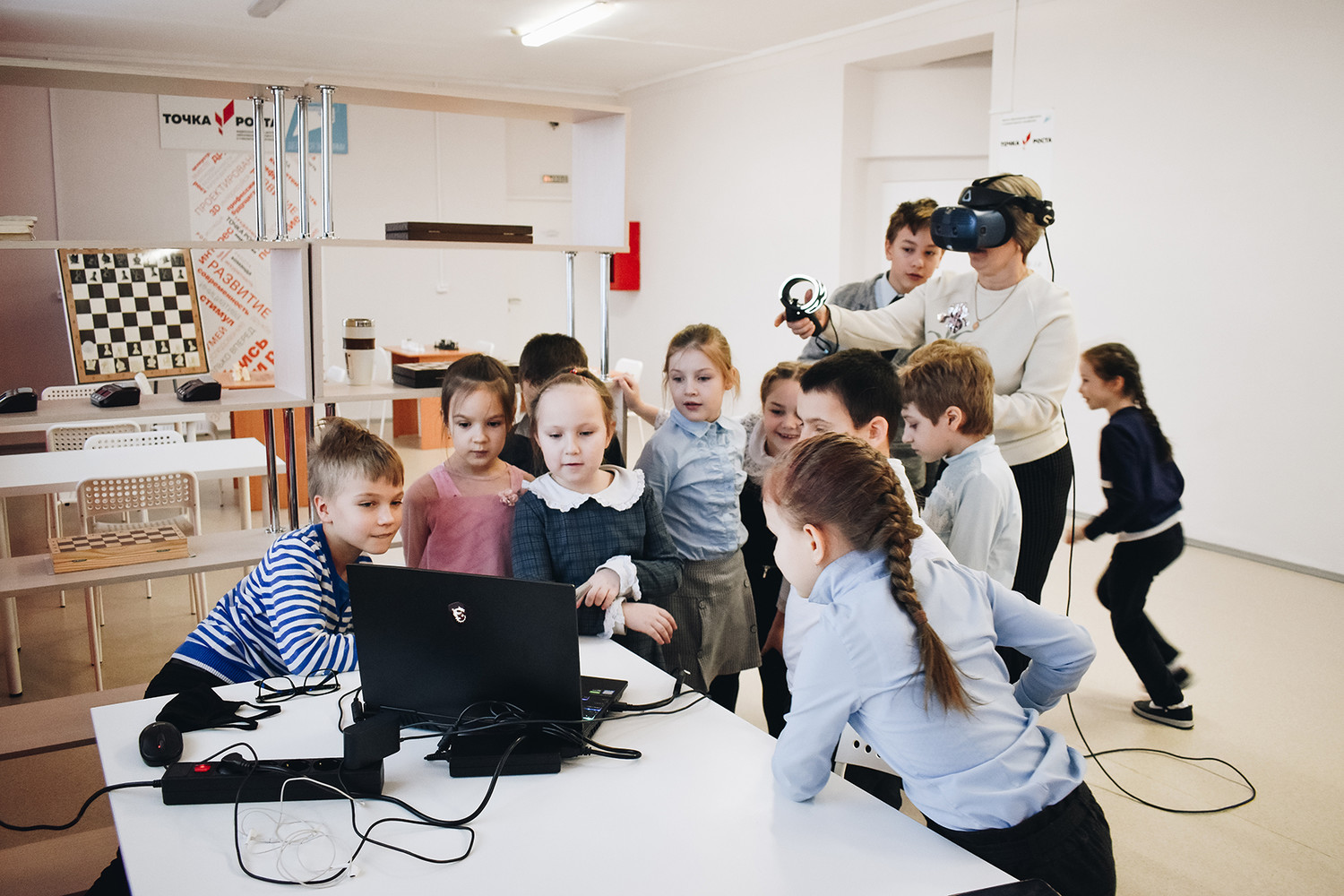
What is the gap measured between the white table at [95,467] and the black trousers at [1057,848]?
2874mm

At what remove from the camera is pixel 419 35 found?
716 centimetres

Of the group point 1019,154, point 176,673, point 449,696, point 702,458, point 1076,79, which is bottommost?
point 176,673

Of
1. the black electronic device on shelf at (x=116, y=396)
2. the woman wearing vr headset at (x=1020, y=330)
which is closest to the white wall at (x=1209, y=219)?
the woman wearing vr headset at (x=1020, y=330)

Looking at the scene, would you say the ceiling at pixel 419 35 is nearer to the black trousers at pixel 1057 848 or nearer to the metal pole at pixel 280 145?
the metal pole at pixel 280 145

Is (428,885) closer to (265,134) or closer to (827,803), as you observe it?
(827,803)

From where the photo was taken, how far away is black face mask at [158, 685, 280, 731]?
4.96 ft

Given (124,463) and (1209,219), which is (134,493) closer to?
(124,463)

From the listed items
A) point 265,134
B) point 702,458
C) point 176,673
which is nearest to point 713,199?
point 265,134

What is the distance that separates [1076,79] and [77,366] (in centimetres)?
638

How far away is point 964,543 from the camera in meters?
2.11

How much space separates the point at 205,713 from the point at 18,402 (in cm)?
171

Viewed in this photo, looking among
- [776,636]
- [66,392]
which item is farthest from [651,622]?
[66,392]

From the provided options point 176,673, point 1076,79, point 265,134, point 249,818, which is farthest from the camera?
point 265,134

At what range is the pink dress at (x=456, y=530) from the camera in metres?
2.16
